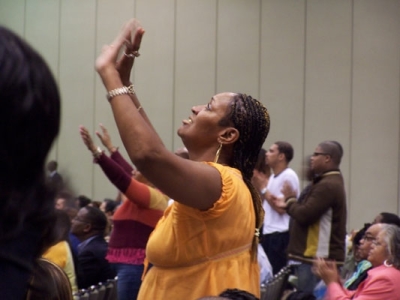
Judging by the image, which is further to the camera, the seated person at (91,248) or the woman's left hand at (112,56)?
the seated person at (91,248)

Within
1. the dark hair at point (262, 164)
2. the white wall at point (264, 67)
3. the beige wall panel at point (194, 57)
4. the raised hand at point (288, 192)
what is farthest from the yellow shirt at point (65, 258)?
the beige wall panel at point (194, 57)

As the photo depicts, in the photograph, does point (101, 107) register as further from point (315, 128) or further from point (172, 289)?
point (172, 289)

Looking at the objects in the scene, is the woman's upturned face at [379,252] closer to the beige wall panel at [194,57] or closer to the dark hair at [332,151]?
the dark hair at [332,151]

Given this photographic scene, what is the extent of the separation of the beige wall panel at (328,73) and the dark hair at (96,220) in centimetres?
523

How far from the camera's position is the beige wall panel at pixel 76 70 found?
11859 millimetres

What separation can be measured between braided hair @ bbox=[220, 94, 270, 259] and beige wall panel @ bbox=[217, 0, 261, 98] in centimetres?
856

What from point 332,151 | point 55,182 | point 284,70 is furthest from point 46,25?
point 55,182

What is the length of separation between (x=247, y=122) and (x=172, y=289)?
572 millimetres

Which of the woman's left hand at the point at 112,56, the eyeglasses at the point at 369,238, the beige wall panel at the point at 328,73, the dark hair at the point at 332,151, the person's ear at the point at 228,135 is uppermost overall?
the beige wall panel at the point at 328,73

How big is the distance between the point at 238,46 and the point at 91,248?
19.6 ft

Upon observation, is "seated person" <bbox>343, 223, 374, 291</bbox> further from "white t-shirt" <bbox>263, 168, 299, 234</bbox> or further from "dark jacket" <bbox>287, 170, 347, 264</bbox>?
"white t-shirt" <bbox>263, 168, 299, 234</bbox>

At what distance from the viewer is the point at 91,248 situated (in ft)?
19.4

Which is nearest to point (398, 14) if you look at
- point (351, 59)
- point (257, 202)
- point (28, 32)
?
point (351, 59)

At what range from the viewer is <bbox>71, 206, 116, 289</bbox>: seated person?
231 inches
